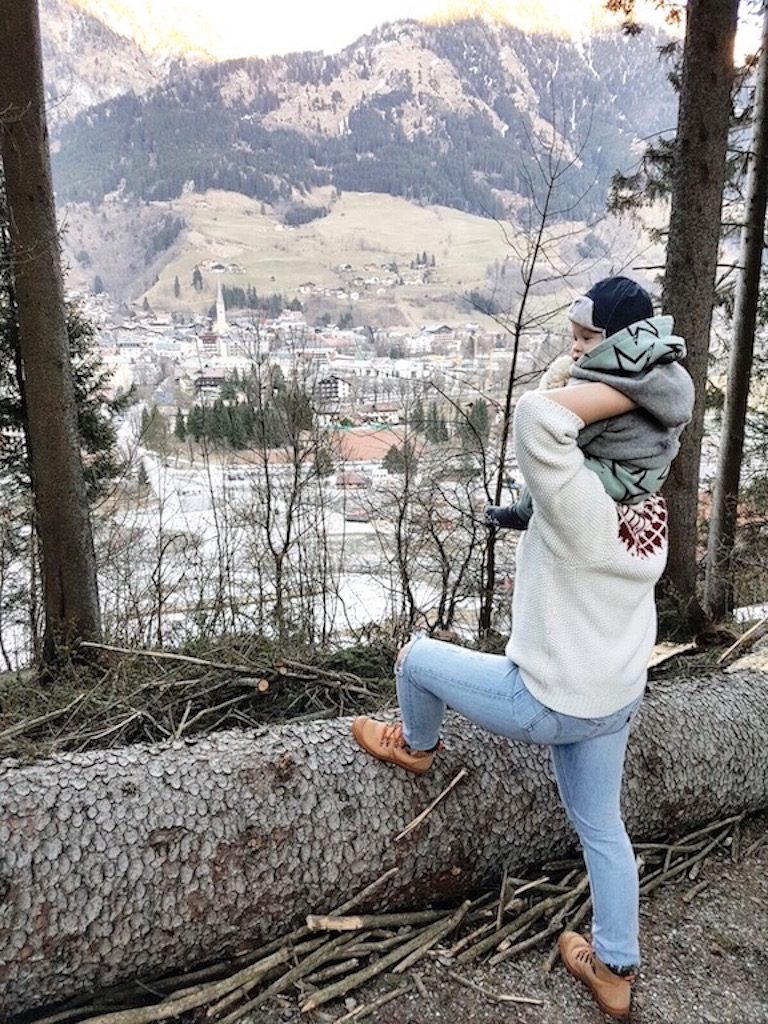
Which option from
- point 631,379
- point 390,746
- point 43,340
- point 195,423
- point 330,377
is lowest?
point 390,746

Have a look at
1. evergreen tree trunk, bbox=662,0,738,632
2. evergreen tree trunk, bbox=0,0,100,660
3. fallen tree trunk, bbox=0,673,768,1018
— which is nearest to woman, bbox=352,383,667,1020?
fallen tree trunk, bbox=0,673,768,1018

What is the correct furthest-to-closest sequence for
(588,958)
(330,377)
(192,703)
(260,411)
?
1. (330,377)
2. (260,411)
3. (192,703)
4. (588,958)

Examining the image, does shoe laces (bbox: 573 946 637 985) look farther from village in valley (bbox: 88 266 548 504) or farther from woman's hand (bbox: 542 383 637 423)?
village in valley (bbox: 88 266 548 504)

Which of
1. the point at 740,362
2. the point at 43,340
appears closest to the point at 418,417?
the point at 43,340

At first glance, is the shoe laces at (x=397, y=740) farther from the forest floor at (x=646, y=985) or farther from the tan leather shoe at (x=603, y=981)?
the tan leather shoe at (x=603, y=981)

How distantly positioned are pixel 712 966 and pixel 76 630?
13.6 ft

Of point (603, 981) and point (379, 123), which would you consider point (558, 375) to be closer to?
point (603, 981)

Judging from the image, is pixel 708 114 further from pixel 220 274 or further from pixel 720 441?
pixel 220 274

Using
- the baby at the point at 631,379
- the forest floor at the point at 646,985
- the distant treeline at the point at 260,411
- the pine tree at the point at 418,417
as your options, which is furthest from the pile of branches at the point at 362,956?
the distant treeline at the point at 260,411

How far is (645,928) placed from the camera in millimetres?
2355

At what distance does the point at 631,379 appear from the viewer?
1.63 m

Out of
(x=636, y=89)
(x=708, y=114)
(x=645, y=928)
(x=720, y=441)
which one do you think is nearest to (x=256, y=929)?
(x=645, y=928)

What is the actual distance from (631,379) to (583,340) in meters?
0.19

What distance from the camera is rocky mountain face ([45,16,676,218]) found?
636cm
